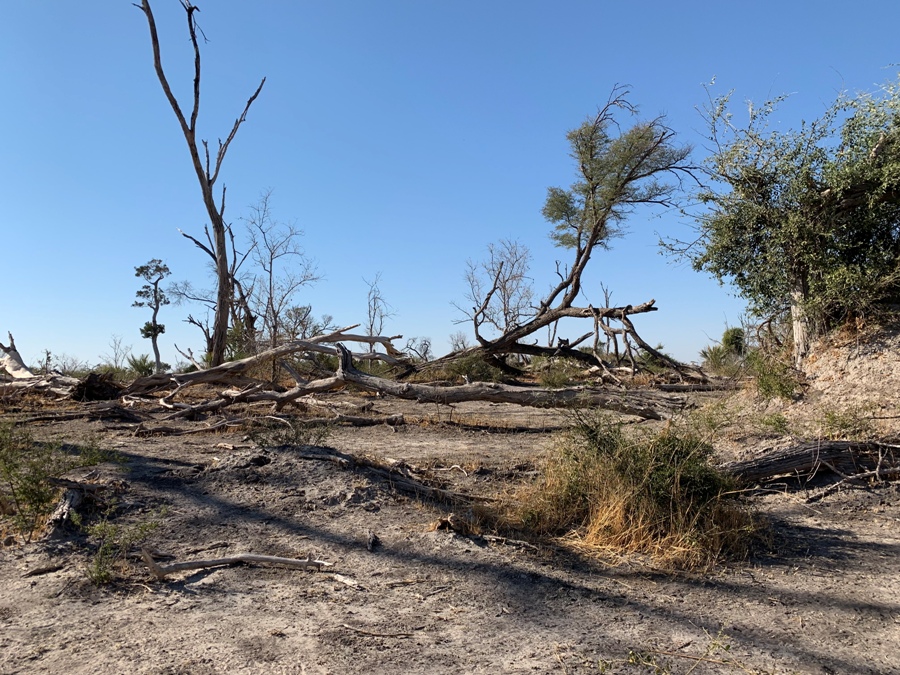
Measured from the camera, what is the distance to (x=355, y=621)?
3.26m

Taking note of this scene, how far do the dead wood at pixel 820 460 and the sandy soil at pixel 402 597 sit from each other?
237 mm

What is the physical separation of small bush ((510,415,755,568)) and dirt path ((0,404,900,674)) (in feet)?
0.88

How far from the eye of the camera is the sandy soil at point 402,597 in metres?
2.89

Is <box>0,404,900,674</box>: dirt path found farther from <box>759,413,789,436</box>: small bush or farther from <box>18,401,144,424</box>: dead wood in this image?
<box>18,401,144,424</box>: dead wood

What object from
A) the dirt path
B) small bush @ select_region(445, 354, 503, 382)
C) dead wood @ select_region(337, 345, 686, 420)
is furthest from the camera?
small bush @ select_region(445, 354, 503, 382)

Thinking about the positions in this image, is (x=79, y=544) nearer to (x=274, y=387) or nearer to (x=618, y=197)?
(x=274, y=387)

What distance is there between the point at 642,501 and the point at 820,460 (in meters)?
2.31

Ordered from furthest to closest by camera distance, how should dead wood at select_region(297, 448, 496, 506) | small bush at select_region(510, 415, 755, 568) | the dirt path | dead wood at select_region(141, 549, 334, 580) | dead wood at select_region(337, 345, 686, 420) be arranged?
dead wood at select_region(337, 345, 686, 420) → dead wood at select_region(297, 448, 496, 506) → small bush at select_region(510, 415, 755, 568) → dead wood at select_region(141, 549, 334, 580) → the dirt path

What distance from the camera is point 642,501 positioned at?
4.54m

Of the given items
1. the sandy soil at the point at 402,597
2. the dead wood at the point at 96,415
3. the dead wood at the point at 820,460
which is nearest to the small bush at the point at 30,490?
the sandy soil at the point at 402,597

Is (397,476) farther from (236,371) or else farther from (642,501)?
(236,371)

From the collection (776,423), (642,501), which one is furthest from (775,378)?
(642,501)

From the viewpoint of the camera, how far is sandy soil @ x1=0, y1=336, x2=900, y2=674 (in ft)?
9.47

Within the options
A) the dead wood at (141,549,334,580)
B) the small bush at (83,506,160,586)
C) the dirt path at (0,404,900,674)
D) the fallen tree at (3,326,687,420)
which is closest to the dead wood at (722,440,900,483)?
the dirt path at (0,404,900,674)
